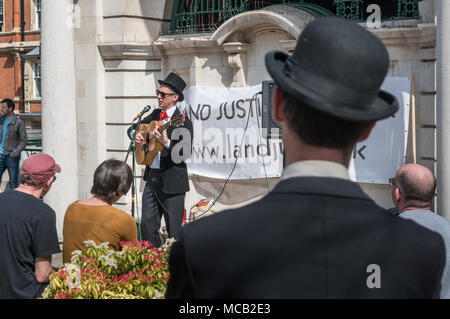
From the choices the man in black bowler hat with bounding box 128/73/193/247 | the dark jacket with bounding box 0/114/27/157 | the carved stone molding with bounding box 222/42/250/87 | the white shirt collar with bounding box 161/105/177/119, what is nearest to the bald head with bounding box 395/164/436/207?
the man in black bowler hat with bounding box 128/73/193/247

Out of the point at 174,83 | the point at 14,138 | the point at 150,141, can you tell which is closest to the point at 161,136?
the point at 150,141

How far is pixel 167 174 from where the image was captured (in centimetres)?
741

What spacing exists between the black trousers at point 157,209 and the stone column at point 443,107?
9.02 ft

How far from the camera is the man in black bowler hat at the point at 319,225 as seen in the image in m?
1.53

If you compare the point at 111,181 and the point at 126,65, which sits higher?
the point at 126,65

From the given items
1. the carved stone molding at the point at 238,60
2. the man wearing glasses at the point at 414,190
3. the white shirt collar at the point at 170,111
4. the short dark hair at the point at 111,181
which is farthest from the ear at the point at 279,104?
the carved stone molding at the point at 238,60

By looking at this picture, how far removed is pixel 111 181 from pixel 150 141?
115 inches

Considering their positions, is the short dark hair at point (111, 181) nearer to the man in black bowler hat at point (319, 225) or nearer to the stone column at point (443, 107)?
the man in black bowler hat at point (319, 225)

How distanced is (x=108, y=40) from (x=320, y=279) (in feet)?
29.3

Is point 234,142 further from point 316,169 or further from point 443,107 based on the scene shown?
point 316,169

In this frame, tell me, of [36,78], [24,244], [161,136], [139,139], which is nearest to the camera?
[24,244]

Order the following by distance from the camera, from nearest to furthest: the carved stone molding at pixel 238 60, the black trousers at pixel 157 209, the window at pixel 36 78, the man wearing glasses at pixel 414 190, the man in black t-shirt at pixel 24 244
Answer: the man wearing glasses at pixel 414 190, the man in black t-shirt at pixel 24 244, the black trousers at pixel 157 209, the carved stone molding at pixel 238 60, the window at pixel 36 78

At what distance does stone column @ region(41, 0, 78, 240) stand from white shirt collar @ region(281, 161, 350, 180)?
25.5 feet
